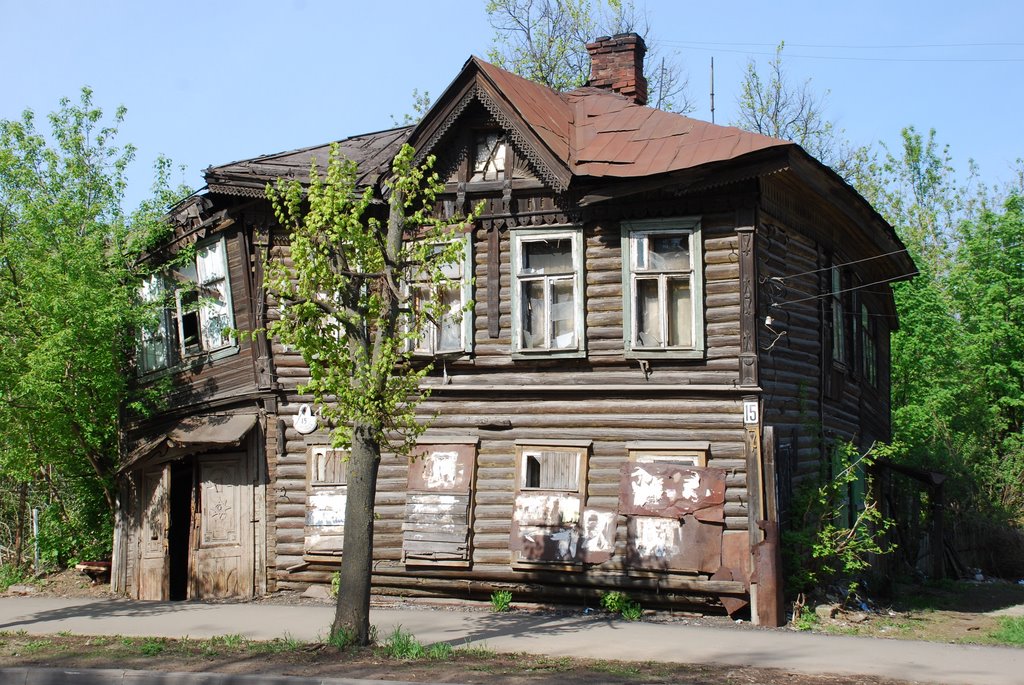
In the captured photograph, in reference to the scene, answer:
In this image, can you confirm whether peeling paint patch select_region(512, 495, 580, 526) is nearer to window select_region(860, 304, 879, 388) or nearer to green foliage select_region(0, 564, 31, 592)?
window select_region(860, 304, 879, 388)

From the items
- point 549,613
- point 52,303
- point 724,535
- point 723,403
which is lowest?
point 549,613

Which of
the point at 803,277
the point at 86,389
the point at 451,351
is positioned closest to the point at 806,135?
the point at 803,277

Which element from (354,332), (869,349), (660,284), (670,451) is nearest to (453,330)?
(660,284)

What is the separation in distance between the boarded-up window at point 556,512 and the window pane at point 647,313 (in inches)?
68.1

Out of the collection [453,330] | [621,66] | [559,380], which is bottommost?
[559,380]

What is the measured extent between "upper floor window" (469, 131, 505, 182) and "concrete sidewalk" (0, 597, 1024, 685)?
656 cm

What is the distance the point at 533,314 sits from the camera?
16.7m

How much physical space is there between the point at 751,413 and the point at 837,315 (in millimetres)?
5105

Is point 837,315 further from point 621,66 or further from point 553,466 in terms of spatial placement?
point 553,466

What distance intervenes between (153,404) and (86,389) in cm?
142

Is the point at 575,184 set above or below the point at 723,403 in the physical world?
above

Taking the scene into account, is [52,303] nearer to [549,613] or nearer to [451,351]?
[451,351]

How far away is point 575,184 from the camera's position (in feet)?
52.6

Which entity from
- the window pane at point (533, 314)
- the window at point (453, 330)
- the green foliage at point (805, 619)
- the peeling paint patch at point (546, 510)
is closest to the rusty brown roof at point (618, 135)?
the window pane at point (533, 314)
